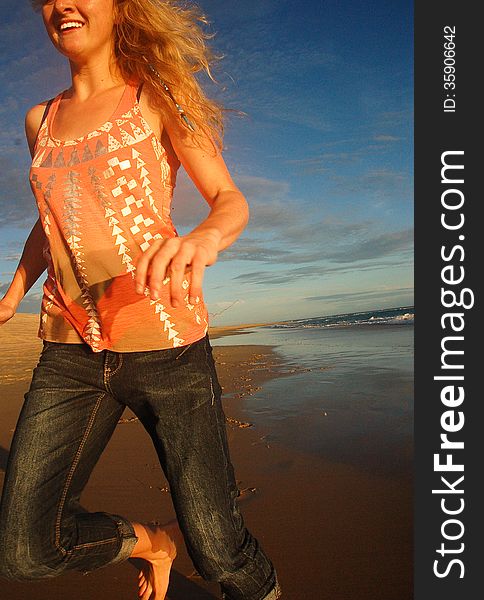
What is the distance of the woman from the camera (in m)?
1.77

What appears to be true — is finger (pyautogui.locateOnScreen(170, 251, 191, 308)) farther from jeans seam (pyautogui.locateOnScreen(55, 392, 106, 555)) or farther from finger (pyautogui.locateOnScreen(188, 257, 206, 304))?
jeans seam (pyautogui.locateOnScreen(55, 392, 106, 555))

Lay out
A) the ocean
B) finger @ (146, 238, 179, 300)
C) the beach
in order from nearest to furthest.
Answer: finger @ (146, 238, 179, 300), the beach, the ocean

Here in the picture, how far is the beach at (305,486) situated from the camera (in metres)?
2.41

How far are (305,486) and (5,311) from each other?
84.4 inches

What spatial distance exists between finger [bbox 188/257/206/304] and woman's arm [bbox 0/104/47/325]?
4.22 ft

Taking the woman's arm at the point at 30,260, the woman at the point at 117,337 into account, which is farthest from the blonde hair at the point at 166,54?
the woman's arm at the point at 30,260

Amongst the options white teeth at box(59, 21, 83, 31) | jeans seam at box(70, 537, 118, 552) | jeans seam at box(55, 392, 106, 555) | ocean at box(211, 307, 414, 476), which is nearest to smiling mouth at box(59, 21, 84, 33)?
white teeth at box(59, 21, 83, 31)

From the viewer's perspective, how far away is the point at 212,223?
59.7 inches

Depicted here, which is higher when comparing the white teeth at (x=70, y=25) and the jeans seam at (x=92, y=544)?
the white teeth at (x=70, y=25)

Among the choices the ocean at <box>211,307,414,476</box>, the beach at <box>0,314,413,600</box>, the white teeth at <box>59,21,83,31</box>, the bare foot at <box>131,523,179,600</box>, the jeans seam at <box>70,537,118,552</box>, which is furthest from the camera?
the ocean at <box>211,307,414,476</box>

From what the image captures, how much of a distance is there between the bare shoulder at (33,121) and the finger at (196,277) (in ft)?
4.58

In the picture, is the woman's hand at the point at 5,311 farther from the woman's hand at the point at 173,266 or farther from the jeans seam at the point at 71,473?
the woman's hand at the point at 173,266

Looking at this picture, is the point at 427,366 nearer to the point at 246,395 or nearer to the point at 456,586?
the point at 456,586

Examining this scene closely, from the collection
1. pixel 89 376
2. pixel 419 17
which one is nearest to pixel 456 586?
pixel 89 376
